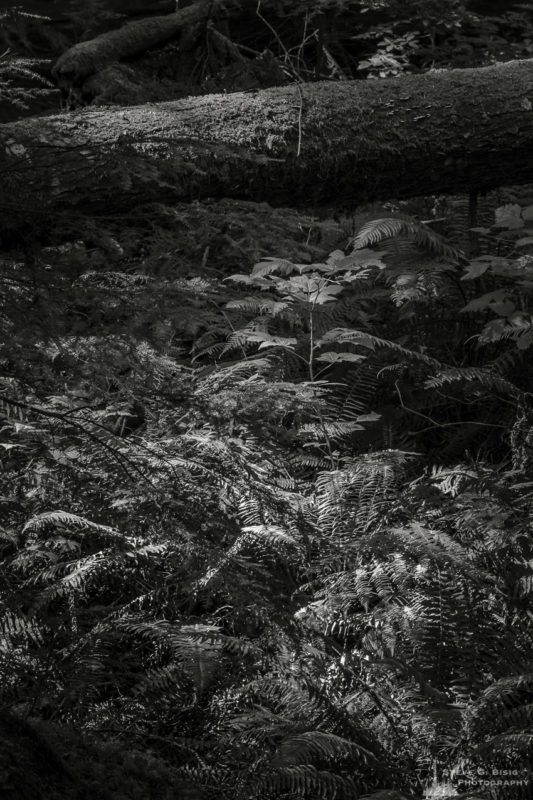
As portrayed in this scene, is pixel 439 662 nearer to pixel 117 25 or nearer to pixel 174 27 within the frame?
pixel 174 27

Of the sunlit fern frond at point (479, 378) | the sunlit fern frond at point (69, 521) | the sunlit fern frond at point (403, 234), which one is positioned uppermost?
the sunlit fern frond at point (403, 234)

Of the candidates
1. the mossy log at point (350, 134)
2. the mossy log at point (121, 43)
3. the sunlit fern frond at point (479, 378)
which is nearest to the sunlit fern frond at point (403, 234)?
the mossy log at point (350, 134)

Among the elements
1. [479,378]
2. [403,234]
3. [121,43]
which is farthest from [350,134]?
[121,43]

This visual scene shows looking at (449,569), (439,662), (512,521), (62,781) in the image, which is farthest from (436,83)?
(62,781)

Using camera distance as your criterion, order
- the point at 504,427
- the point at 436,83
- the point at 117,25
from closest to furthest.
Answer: the point at 504,427 < the point at 436,83 < the point at 117,25

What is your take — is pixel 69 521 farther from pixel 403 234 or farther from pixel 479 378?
pixel 403 234

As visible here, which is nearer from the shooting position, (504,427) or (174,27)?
(504,427)

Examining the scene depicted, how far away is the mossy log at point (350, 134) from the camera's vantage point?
370 centimetres

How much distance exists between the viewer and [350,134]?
4434 mm

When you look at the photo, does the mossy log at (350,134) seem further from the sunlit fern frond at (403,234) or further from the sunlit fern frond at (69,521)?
the sunlit fern frond at (69,521)

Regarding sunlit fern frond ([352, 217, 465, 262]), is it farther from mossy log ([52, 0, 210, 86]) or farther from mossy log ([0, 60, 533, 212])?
mossy log ([52, 0, 210, 86])

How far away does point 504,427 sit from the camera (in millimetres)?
4301

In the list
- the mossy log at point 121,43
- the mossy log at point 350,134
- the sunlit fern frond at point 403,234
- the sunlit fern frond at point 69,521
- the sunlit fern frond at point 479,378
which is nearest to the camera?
the sunlit fern frond at point 69,521

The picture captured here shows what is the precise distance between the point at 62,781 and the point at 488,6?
890cm
